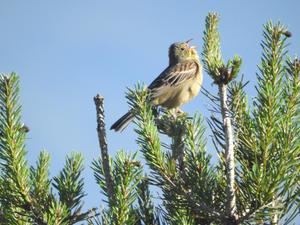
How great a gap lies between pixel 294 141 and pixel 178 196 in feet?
2.08

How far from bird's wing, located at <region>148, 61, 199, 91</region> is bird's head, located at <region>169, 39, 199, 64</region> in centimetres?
74

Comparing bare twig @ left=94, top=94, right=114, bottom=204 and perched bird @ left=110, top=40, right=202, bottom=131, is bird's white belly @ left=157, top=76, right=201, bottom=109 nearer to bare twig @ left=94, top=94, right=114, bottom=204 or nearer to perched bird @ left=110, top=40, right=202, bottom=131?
perched bird @ left=110, top=40, right=202, bottom=131

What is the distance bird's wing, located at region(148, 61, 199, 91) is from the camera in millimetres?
8922

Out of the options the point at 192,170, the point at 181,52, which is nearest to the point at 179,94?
the point at 181,52

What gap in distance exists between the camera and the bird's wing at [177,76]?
8922mm

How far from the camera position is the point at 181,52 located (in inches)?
430

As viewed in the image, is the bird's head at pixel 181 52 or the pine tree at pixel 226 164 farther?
the bird's head at pixel 181 52

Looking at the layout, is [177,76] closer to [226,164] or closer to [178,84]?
[178,84]

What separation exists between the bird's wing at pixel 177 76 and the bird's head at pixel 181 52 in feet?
2.41

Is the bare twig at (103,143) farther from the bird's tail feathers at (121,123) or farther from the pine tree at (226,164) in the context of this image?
the bird's tail feathers at (121,123)

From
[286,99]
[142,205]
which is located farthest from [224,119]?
[142,205]

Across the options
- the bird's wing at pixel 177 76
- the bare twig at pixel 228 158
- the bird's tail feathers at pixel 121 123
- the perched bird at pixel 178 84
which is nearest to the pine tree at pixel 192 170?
the bare twig at pixel 228 158

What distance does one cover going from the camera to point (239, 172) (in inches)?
107

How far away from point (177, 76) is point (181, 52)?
177cm
